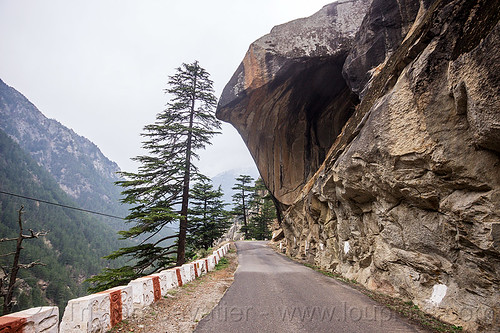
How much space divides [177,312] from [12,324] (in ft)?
10.7

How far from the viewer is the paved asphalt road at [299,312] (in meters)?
4.30

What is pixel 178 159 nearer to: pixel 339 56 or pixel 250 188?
pixel 339 56

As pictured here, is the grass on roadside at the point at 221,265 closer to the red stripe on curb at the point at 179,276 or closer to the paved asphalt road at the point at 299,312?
the red stripe on curb at the point at 179,276

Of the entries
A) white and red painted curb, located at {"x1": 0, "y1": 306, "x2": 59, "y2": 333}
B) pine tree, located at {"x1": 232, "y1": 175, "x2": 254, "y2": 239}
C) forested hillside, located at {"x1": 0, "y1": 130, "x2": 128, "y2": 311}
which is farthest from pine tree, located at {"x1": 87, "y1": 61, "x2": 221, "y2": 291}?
forested hillside, located at {"x1": 0, "y1": 130, "x2": 128, "y2": 311}

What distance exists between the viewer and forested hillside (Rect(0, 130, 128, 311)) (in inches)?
2928

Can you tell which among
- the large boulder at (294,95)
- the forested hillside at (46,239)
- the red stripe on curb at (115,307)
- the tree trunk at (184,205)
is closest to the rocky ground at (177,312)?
the red stripe on curb at (115,307)

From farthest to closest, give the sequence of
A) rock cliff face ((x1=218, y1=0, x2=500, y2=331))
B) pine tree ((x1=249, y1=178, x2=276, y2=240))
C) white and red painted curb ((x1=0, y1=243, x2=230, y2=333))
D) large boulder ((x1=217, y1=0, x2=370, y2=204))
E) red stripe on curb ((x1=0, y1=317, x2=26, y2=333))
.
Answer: pine tree ((x1=249, y1=178, x2=276, y2=240)) → large boulder ((x1=217, y1=0, x2=370, y2=204)) → rock cliff face ((x1=218, y1=0, x2=500, y2=331)) → white and red painted curb ((x1=0, y1=243, x2=230, y2=333)) → red stripe on curb ((x1=0, y1=317, x2=26, y2=333))

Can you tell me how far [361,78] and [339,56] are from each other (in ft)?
16.1

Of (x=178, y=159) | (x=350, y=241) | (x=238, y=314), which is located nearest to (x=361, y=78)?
(x=350, y=241)

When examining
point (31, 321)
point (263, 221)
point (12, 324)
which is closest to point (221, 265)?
point (31, 321)

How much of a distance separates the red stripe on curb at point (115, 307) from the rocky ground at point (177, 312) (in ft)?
0.38

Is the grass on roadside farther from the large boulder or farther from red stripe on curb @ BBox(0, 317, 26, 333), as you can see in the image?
red stripe on curb @ BBox(0, 317, 26, 333)

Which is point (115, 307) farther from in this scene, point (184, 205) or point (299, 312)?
point (184, 205)

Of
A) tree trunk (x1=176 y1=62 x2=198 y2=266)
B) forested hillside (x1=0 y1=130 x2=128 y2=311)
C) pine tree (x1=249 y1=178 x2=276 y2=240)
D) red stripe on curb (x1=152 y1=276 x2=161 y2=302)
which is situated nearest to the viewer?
red stripe on curb (x1=152 y1=276 x2=161 y2=302)
